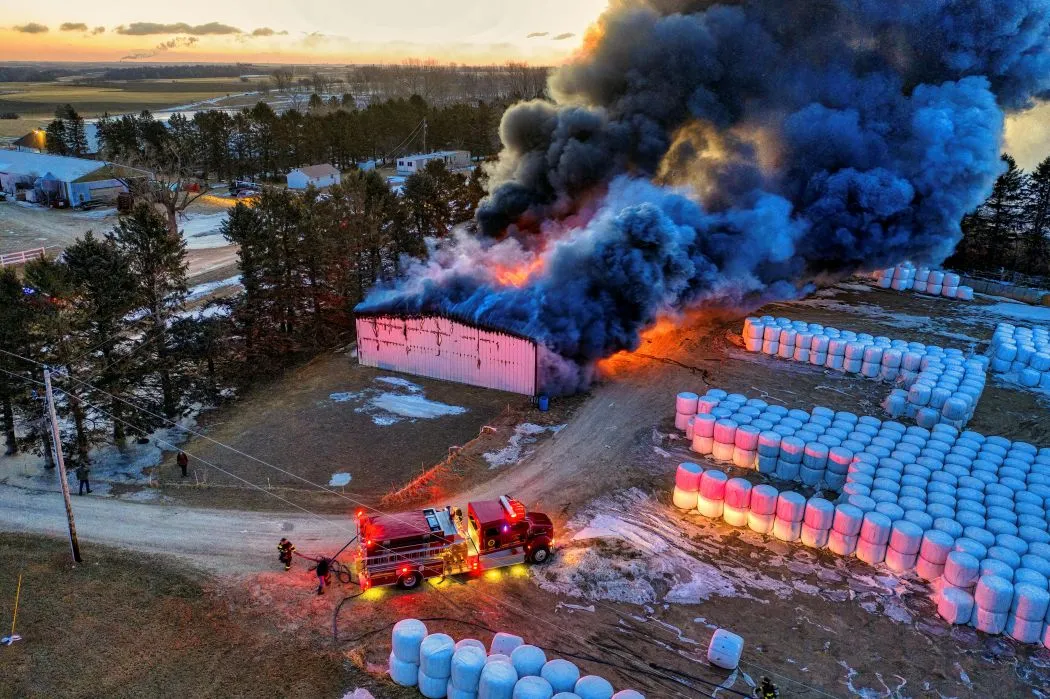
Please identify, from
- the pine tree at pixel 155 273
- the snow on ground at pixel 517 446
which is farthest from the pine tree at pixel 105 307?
the snow on ground at pixel 517 446

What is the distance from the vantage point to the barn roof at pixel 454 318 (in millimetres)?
34094

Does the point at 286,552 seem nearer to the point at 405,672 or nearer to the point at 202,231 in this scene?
the point at 405,672

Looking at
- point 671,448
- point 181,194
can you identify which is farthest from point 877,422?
point 181,194

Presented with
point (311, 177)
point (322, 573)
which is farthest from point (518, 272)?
point (311, 177)

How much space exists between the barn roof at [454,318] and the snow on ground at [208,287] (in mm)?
19179

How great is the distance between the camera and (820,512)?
22.3m

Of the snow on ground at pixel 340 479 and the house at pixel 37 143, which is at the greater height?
the house at pixel 37 143

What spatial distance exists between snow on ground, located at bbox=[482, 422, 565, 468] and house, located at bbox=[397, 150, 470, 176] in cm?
7157

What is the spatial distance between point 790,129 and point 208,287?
41.9m

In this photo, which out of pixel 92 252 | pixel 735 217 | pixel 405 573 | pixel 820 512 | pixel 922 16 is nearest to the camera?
pixel 405 573

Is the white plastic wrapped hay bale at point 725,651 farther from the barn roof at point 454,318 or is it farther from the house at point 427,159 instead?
the house at point 427,159

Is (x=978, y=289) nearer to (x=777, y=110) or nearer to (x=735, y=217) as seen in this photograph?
(x=777, y=110)

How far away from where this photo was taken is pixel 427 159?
9788 centimetres

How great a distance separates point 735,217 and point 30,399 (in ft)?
115
